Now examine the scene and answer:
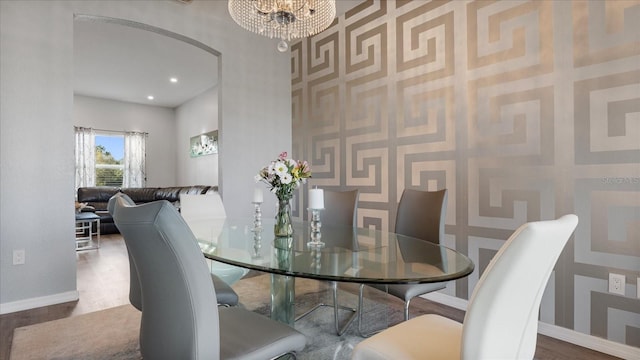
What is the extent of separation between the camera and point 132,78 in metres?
6.18

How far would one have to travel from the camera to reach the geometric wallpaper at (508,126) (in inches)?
75.4

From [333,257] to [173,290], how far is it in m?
0.70

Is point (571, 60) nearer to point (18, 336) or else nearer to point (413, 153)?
point (413, 153)

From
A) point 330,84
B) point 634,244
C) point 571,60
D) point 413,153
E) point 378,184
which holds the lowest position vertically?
point 634,244

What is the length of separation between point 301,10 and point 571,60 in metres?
1.73

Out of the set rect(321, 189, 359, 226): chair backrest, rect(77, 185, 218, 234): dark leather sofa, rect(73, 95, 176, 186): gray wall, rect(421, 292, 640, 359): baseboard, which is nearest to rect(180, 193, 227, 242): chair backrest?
Answer: rect(321, 189, 359, 226): chair backrest

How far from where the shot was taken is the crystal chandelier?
2297mm

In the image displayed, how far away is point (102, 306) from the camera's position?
265 centimetres

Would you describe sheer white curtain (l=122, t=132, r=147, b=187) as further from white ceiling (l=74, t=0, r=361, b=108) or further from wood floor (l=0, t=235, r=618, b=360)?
wood floor (l=0, t=235, r=618, b=360)

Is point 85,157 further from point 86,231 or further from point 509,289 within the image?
point 509,289

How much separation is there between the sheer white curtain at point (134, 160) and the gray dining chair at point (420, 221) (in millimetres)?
7403

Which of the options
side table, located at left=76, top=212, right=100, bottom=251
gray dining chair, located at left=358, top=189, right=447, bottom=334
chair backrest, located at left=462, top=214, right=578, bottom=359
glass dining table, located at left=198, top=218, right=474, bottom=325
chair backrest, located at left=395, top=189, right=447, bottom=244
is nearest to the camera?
chair backrest, located at left=462, top=214, right=578, bottom=359

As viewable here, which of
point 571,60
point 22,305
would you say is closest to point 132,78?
point 22,305

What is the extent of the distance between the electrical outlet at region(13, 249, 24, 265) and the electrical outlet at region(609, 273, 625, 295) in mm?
3928
